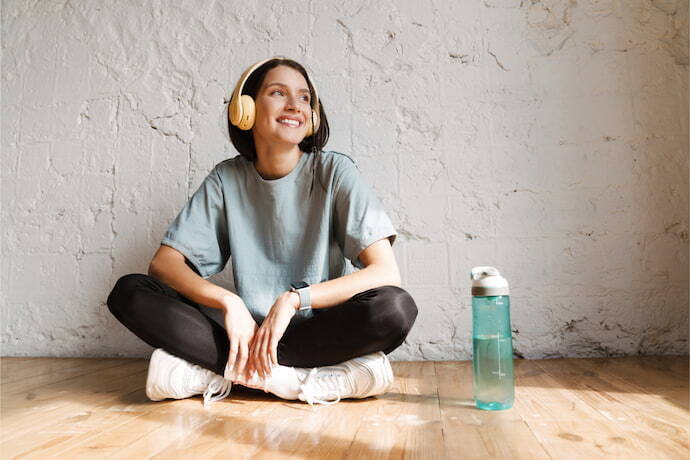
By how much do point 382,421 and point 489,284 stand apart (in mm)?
394

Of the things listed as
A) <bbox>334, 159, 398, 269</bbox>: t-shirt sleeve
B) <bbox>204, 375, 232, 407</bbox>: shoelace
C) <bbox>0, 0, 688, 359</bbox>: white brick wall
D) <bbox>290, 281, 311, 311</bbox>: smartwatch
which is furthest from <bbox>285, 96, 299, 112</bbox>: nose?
<bbox>204, 375, 232, 407</bbox>: shoelace

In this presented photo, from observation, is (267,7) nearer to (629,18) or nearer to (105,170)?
(105,170)

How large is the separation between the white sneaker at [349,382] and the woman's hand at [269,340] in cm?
12

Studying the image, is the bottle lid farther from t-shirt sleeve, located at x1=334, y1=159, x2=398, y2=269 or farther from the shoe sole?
the shoe sole

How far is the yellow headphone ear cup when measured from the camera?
161cm

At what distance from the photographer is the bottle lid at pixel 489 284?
113 cm

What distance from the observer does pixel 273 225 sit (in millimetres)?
1671

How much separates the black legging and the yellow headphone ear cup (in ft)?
1.98

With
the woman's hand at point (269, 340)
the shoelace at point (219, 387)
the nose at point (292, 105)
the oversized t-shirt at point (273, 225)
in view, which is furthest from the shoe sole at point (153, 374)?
the nose at point (292, 105)

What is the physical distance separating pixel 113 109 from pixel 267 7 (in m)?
0.86

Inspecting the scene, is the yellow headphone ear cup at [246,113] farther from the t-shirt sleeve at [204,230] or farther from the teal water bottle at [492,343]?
the teal water bottle at [492,343]

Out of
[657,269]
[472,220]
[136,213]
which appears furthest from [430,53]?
[136,213]

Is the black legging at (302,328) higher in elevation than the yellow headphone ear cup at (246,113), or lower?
lower

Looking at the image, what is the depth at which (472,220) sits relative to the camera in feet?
6.57
